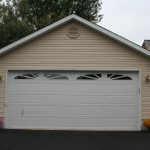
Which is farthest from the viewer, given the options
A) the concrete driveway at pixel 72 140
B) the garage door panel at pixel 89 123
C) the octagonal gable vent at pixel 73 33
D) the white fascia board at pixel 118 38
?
the octagonal gable vent at pixel 73 33

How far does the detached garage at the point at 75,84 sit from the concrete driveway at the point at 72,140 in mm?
882

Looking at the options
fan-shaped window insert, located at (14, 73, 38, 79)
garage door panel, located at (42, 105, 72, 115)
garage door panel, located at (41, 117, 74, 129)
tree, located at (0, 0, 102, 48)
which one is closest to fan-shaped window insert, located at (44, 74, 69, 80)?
fan-shaped window insert, located at (14, 73, 38, 79)

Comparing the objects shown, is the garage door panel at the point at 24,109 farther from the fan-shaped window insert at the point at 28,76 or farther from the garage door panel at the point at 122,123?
the garage door panel at the point at 122,123

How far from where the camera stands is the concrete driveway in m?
11.4

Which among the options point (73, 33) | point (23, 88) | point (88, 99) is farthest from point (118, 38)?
point (23, 88)

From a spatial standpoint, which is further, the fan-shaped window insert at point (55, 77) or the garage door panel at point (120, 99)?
the fan-shaped window insert at point (55, 77)

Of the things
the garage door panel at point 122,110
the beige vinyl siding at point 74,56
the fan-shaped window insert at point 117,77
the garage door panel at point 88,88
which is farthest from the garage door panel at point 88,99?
the beige vinyl siding at point 74,56

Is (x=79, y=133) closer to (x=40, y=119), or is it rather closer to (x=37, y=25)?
(x=40, y=119)

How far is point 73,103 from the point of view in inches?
611

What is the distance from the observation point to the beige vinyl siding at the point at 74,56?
15539mm

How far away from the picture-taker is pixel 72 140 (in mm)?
12617

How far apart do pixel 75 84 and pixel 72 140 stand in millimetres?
3421

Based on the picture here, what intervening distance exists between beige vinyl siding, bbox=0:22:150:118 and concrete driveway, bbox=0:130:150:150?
2.07 metres

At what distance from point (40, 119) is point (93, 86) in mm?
2463
